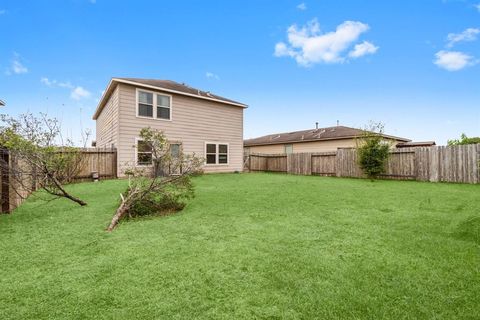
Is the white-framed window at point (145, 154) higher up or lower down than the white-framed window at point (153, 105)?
lower down

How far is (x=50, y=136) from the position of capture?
529cm

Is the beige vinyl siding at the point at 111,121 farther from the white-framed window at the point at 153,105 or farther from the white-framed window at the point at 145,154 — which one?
the white-framed window at the point at 145,154

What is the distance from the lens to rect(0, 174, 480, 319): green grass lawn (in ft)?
5.90

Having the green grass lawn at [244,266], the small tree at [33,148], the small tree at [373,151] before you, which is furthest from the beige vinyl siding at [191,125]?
the green grass lawn at [244,266]

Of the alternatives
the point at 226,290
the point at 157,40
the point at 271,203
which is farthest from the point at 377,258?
the point at 157,40

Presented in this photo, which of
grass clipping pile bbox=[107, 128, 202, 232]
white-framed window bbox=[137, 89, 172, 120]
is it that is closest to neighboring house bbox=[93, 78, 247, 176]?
white-framed window bbox=[137, 89, 172, 120]

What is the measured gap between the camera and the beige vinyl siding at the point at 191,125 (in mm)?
11945

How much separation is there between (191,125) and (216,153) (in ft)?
7.96

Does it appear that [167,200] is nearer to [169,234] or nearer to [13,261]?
[169,234]

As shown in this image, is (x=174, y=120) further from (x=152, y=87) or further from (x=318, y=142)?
(x=318, y=142)

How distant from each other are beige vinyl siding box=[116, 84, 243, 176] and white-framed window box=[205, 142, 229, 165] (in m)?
0.26

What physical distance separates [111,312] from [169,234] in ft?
5.74

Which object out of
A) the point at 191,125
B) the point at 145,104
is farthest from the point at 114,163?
the point at 191,125

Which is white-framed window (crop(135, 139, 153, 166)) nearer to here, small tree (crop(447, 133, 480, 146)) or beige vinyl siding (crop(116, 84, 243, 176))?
beige vinyl siding (crop(116, 84, 243, 176))
